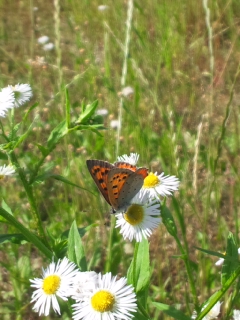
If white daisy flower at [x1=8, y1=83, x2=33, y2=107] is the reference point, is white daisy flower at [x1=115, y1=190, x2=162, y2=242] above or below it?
below

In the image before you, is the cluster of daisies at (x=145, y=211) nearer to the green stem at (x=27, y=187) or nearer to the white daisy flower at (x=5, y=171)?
the green stem at (x=27, y=187)

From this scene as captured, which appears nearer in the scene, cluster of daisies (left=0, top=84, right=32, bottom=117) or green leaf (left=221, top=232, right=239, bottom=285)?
green leaf (left=221, top=232, right=239, bottom=285)

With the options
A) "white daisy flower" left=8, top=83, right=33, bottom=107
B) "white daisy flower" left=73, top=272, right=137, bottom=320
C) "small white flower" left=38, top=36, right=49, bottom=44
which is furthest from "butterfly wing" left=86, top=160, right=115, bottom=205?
"small white flower" left=38, top=36, right=49, bottom=44

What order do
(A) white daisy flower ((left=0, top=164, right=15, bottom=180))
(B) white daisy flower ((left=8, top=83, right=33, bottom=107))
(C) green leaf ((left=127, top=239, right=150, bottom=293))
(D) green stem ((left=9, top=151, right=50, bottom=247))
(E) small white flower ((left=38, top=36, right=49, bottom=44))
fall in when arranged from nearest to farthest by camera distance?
(C) green leaf ((left=127, top=239, right=150, bottom=293)), (D) green stem ((left=9, top=151, right=50, bottom=247)), (A) white daisy flower ((left=0, top=164, right=15, bottom=180)), (B) white daisy flower ((left=8, top=83, right=33, bottom=107)), (E) small white flower ((left=38, top=36, right=49, bottom=44))

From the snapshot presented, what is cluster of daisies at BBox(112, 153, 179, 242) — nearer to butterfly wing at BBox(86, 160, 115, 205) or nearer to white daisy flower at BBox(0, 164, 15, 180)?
butterfly wing at BBox(86, 160, 115, 205)

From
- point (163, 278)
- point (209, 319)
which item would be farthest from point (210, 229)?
point (209, 319)

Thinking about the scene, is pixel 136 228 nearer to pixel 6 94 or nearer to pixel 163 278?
pixel 6 94

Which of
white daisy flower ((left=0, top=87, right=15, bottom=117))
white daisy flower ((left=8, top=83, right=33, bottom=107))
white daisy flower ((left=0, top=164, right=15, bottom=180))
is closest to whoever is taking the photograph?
white daisy flower ((left=0, top=87, right=15, bottom=117))
